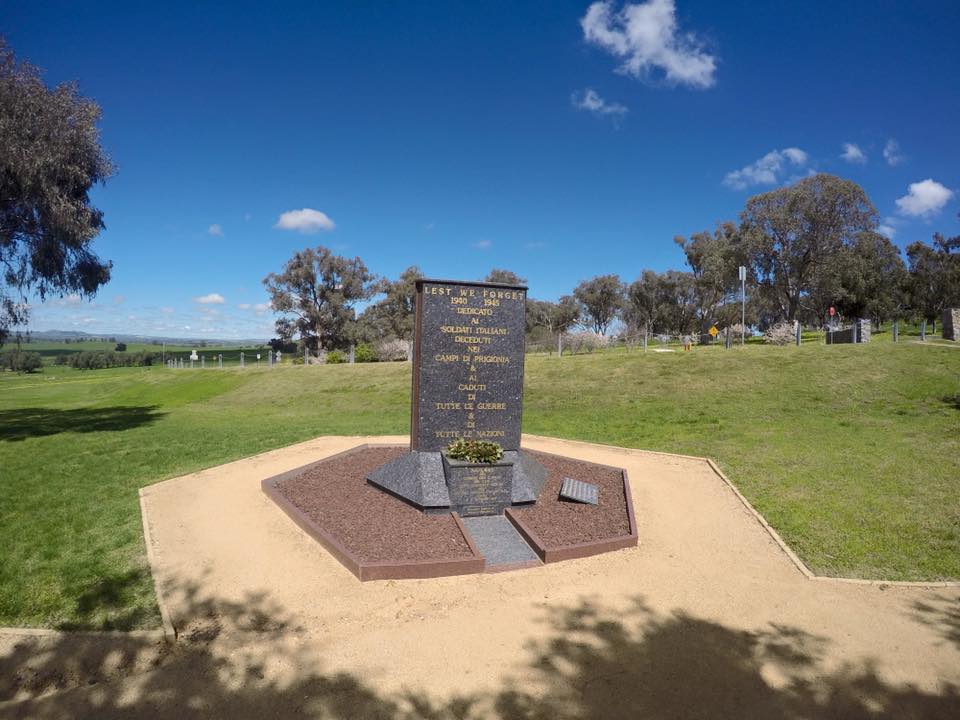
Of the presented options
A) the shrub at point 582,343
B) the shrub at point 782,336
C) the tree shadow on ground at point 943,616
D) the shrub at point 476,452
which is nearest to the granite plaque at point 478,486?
the shrub at point 476,452

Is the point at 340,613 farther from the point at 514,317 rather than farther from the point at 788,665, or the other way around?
the point at 514,317

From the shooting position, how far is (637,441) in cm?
1476

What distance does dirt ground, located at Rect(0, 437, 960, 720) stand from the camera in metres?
4.09

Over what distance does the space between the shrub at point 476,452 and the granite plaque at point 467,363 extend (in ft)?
1.55

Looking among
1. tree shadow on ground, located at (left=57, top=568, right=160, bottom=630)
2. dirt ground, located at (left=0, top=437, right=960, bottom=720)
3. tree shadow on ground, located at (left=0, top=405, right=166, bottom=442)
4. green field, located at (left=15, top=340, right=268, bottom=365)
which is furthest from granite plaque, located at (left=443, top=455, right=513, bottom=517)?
green field, located at (left=15, top=340, right=268, bottom=365)

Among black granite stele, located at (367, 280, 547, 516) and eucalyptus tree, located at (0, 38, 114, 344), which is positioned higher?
eucalyptus tree, located at (0, 38, 114, 344)

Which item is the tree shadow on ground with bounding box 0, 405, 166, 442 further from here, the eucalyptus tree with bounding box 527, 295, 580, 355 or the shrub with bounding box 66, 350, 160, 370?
the shrub with bounding box 66, 350, 160, 370

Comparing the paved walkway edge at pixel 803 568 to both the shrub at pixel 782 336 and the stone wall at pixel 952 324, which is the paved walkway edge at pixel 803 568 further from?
the shrub at pixel 782 336

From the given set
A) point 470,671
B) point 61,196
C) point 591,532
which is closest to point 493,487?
point 591,532

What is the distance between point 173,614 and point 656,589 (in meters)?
5.35

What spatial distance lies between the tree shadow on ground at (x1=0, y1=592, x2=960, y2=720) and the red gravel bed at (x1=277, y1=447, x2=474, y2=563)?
1.76 metres

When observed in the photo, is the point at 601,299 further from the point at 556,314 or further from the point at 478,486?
the point at 478,486

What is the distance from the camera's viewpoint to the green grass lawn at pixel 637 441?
6.69 m

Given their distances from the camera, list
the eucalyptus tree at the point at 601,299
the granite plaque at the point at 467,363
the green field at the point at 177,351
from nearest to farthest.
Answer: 1. the granite plaque at the point at 467,363
2. the green field at the point at 177,351
3. the eucalyptus tree at the point at 601,299
